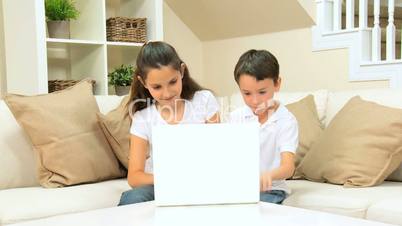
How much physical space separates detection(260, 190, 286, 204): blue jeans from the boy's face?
29 centimetres

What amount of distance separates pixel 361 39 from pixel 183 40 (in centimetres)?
135

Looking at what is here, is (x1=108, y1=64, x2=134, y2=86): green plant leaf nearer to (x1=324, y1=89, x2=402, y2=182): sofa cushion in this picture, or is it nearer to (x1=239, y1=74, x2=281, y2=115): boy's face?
(x1=324, y1=89, x2=402, y2=182): sofa cushion

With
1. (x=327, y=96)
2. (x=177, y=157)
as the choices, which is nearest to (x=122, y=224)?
(x=177, y=157)

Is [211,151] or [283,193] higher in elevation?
[211,151]

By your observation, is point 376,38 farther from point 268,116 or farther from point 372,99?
point 268,116

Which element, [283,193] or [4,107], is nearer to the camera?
[283,193]

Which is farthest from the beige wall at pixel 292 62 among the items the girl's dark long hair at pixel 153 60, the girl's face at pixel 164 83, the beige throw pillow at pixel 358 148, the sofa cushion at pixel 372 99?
the girl's face at pixel 164 83

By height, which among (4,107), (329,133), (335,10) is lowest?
(329,133)

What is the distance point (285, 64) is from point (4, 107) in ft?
5.76

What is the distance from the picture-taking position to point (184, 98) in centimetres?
184

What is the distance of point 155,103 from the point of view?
181 centimetres

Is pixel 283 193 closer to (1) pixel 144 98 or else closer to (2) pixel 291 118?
(2) pixel 291 118

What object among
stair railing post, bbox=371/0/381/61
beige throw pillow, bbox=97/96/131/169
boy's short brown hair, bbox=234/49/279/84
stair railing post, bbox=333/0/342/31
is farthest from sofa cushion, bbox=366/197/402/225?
stair railing post, bbox=333/0/342/31

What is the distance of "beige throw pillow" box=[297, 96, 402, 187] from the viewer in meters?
1.89
